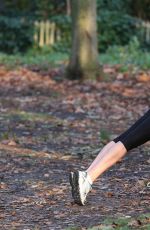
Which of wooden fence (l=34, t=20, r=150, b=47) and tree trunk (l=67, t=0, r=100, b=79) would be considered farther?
wooden fence (l=34, t=20, r=150, b=47)

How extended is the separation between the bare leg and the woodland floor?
291 millimetres

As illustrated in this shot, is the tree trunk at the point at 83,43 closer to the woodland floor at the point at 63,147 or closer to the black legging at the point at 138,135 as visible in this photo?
the woodland floor at the point at 63,147

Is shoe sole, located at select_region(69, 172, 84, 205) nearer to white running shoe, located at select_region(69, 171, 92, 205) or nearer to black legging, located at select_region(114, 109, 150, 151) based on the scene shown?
white running shoe, located at select_region(69, 171, 92, 205)

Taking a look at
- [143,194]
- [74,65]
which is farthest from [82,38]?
[143,194]

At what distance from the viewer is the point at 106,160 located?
577 centimetres

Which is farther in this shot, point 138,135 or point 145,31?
point 145,31

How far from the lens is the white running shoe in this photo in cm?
562

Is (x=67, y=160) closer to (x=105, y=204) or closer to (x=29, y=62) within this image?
(x=105, y=204)

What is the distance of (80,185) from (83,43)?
957 cm

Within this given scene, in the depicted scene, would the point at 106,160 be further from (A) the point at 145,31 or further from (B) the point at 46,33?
(A) the point at 145,31

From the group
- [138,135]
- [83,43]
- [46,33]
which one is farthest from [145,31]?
[138,135]

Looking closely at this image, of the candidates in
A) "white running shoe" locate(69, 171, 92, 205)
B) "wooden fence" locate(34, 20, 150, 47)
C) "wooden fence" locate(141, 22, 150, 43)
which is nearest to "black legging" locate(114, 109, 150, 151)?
"white running shoe" locate(69, 171, 92, 205)

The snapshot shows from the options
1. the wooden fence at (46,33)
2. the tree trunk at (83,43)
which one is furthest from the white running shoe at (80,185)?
the wooden fence at (46,33)

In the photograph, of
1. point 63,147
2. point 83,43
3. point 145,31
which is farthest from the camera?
point 145,31
